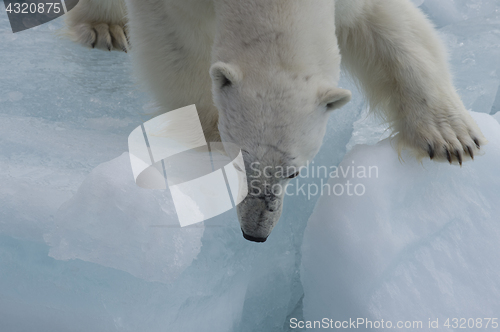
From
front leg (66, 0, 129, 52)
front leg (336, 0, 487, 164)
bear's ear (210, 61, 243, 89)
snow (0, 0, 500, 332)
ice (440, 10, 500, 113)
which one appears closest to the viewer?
bear's ear (210, 61, 243, 89)

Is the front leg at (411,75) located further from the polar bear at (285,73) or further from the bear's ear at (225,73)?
the bear's ear at (225,73)

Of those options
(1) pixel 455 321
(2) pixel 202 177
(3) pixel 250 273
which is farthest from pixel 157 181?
(1) pixel 455 321

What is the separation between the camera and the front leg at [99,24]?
287cm

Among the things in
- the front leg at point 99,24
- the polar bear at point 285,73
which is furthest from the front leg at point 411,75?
the front leg at point 99,24

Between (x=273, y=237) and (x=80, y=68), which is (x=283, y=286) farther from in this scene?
(x=80, y=68)

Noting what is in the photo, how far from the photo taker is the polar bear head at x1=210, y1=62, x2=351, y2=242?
1.21 meters

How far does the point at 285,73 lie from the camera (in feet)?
4.03

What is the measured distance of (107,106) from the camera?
7.41 ft

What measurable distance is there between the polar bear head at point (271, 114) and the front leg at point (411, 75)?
1.87ft

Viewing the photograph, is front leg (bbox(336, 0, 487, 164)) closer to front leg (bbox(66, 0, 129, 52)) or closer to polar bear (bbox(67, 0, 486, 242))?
polar bear (bbox(67, 0, 486, 242))

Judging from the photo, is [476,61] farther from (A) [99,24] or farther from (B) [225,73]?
(A) [99,24]

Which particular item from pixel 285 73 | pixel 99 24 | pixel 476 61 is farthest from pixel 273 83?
pixel 99 24

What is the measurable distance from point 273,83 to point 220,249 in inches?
27.2

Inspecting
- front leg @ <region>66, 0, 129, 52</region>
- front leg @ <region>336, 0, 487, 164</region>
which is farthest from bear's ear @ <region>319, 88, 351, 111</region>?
front leg @ <region>66, 0, 129, 52</region>
